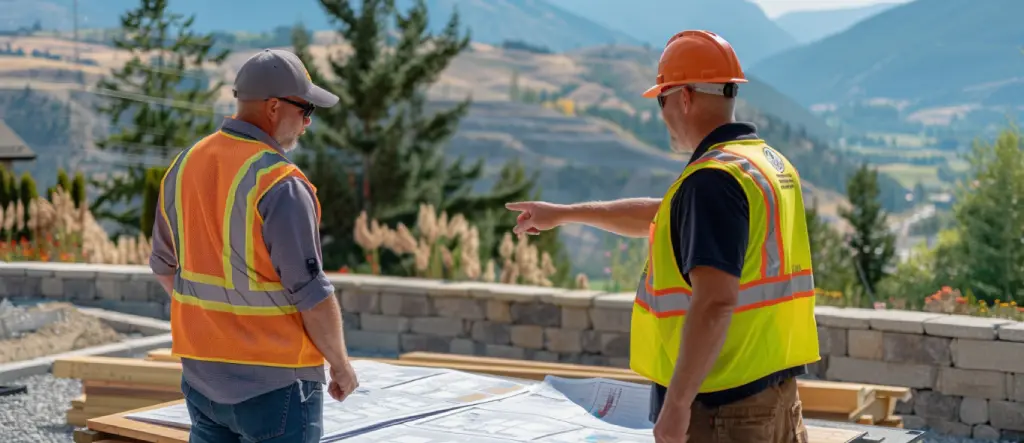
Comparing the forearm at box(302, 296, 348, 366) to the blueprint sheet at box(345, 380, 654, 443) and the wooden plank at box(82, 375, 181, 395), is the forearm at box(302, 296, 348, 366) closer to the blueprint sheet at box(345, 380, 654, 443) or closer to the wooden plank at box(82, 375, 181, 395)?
the blueprint sheet at box(345, 380, 654, 443)

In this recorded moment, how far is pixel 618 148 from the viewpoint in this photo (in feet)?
505

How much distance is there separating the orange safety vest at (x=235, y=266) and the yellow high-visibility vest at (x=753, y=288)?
982 millimetres

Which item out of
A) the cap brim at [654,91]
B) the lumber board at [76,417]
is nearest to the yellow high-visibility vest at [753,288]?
the cap brim at [654,91]

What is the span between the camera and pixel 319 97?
349cm

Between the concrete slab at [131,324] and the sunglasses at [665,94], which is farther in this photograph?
the concrete slab at [131,324]

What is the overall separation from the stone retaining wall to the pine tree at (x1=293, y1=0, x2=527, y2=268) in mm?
18137

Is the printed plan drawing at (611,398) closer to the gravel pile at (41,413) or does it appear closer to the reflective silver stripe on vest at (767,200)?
the reflective silver stripe on vest at (767,200)

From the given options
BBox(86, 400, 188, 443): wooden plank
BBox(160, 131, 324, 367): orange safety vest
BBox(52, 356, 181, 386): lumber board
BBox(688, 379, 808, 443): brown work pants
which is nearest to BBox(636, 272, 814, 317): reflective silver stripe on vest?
BBox(688, 379, 808, 443): brown work pants

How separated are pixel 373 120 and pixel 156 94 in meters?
23.2

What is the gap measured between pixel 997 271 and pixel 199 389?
13.8m

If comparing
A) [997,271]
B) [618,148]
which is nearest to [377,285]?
[997,271]

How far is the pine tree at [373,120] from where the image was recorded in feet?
102

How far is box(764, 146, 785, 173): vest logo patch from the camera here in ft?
9.86

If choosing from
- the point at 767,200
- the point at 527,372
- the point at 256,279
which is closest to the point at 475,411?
the point at 527,372
